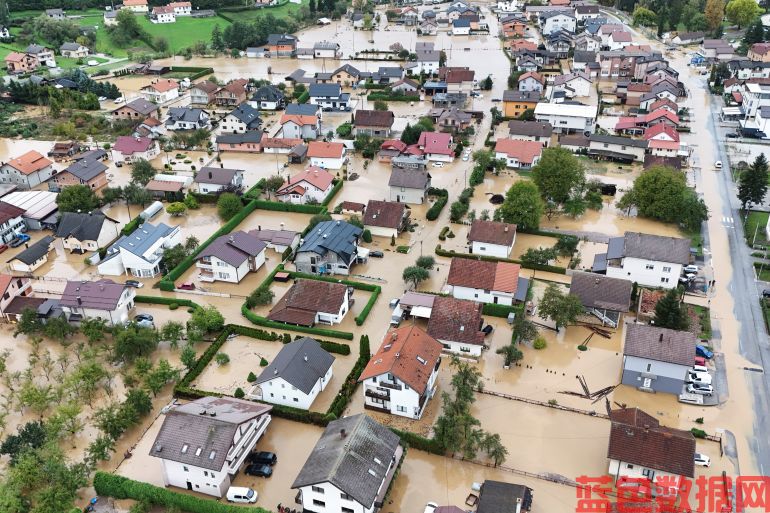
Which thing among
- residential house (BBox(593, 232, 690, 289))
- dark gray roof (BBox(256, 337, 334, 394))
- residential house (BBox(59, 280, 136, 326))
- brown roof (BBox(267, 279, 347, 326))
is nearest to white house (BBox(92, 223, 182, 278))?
residential house (BBox(59, 280, 136, 326))

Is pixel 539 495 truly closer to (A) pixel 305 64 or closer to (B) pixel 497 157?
(B) pixel 497 157

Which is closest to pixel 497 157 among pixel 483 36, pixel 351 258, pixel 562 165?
pixel 562 165

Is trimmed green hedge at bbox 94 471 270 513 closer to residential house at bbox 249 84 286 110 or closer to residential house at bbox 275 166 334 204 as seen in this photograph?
residential house at bbox 275 166 334 204

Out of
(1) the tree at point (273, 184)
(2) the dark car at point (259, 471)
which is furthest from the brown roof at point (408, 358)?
(1) the tree at point (273, 184)

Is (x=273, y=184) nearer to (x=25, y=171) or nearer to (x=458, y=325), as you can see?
(x=25, y=171)

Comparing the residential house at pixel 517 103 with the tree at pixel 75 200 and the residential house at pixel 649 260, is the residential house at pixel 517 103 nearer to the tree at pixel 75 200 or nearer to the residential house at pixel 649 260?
the residential house at pixel 649 260

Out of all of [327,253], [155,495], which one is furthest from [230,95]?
[155,495]
